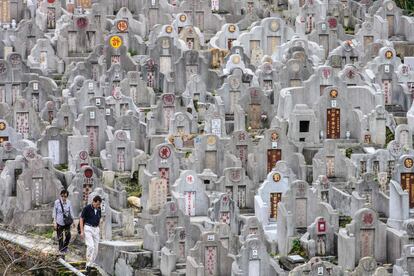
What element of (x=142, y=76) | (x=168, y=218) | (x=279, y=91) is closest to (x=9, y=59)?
(x=142, y=76)

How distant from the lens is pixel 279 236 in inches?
1785

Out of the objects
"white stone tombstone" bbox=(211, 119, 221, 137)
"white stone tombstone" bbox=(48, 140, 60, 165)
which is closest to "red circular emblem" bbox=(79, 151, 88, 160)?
"white stone tombstone" bbox=(48, 140, 60, 165)

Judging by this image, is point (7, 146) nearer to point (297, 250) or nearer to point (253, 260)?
point (297, 250)

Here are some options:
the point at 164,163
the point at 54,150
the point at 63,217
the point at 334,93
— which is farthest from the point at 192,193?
the point at 63,217

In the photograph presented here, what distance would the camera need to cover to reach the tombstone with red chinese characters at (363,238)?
44.2 metres

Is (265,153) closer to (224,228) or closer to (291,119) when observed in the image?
(291,119)

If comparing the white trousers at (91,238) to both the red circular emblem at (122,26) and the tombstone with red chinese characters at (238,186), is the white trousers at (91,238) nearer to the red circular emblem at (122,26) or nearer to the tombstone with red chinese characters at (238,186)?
the tombstone with red chinese characters at (238,186)

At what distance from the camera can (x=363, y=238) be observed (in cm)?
4475

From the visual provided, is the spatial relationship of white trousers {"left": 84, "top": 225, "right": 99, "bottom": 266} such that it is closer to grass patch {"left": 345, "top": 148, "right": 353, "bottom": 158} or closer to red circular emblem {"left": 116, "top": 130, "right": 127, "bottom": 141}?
red circular emblem {"left": 116, "top": 130, "right": 127, "bottom": 141}

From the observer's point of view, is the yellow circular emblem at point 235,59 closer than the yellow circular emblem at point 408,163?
No

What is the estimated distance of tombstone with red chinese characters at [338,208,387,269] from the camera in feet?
145

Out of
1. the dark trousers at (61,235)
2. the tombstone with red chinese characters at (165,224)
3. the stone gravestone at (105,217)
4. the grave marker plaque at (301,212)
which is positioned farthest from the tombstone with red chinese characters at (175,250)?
the dark trousers at (61,235)

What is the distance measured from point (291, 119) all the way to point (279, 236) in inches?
278

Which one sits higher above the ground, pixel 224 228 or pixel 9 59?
pixel 9 59
